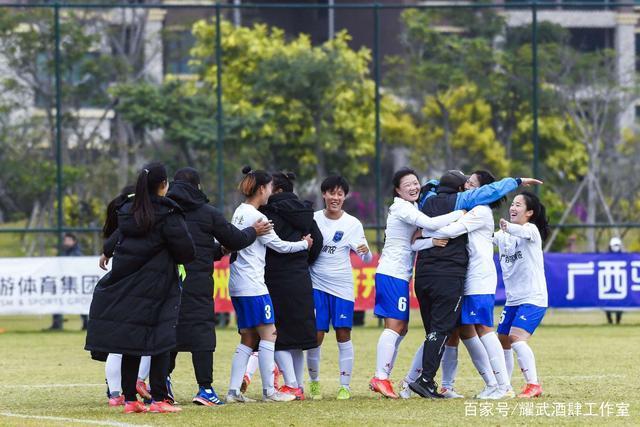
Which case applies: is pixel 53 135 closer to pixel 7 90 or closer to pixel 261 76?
pixel 7 90

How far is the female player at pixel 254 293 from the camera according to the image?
409 inches

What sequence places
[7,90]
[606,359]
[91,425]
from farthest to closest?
1. [7,90]
2. [606,359]
3. [91,425]

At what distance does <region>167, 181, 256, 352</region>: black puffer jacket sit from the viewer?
9.92m

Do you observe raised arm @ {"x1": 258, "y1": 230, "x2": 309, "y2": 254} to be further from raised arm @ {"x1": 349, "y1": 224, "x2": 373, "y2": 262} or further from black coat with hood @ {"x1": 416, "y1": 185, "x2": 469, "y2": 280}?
black coat with hood @ {"x1": 416, "y1": 185, "x2": 469, "y2": 280}

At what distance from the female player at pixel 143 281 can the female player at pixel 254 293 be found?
0.97 m

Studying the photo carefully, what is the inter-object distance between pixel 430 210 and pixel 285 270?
1.25 meters

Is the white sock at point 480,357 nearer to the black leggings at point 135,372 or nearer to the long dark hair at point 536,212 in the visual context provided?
the long dark hair at point 536,212

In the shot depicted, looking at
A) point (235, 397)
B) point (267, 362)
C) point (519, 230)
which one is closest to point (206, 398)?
point (235, 397)

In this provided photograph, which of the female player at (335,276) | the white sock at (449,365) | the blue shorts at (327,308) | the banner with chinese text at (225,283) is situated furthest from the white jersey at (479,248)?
the banner with chinese text at (225,283)

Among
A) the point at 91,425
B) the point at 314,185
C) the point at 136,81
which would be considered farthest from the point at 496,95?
the point at 91,425

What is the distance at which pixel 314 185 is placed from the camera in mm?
22797

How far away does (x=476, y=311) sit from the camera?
10.3m

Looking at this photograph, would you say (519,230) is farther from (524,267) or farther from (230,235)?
(230,235)

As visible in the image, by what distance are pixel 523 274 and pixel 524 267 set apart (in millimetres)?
58
